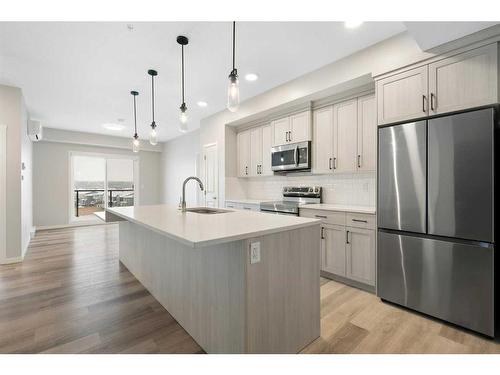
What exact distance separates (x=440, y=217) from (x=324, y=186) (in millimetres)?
1730

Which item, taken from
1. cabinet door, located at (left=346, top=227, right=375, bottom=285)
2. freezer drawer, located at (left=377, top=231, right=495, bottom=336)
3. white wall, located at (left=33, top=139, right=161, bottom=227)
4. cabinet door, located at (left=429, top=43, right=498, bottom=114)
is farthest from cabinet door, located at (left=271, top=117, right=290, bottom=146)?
white wall, located at (left=33, top=139, right=161, bottom=227)

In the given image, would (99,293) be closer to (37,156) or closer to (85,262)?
(85,262)

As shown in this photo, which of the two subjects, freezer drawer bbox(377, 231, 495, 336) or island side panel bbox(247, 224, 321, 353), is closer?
island side panel bbox(247, 224, 321, 353)

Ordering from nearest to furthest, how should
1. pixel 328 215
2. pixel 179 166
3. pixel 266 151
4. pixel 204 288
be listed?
1. pixel 204 288
2. pixel 328 215
3. pixel 266 151
4. pixel 179 166

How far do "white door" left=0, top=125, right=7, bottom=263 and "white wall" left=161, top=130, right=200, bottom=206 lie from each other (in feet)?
10.8

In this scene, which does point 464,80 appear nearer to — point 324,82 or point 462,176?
point 462,176

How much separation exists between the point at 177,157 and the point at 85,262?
14.3 ft

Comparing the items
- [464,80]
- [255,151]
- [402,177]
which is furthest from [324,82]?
[255,151]

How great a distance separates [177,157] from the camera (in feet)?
24.6

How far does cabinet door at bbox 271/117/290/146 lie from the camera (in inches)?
150

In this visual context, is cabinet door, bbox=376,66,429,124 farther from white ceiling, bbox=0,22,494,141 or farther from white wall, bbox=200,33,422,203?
white ceiling, bbox=0,22,494,141

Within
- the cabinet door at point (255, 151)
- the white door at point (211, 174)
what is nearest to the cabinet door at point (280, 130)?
the cabinet door at point (255, 151)

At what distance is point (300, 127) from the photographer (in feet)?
11.8
